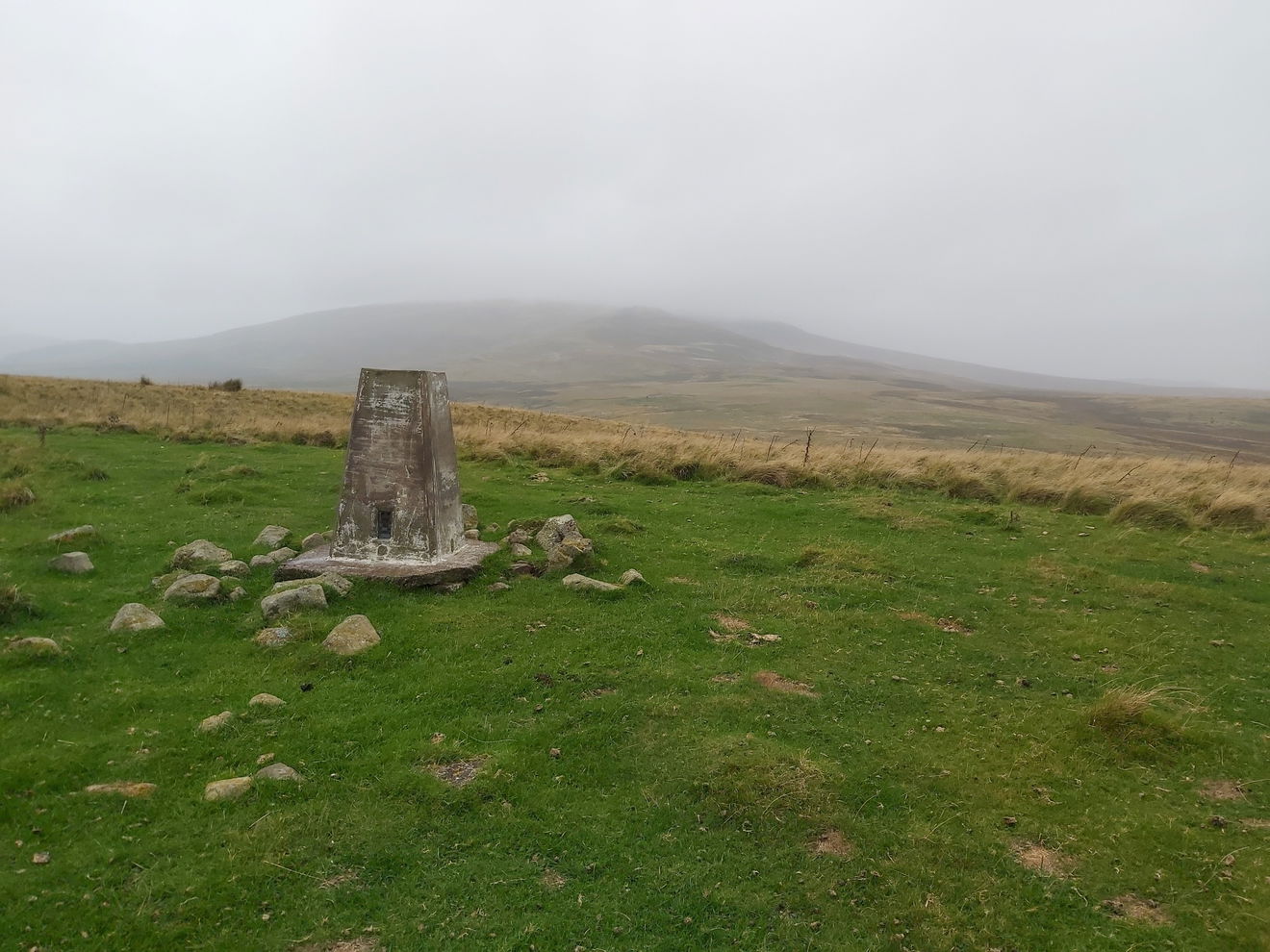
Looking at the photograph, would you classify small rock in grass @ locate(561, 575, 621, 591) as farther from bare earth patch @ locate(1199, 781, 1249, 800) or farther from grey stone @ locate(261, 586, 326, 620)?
bare earth patch @ locate(1199, 781, 1249, 800)

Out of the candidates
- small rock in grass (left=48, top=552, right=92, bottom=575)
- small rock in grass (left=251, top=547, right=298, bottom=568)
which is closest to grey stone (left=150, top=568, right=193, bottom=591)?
small rock in grass (left=251, top=547, right=298, bottom=568)

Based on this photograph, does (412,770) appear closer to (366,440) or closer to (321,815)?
(321,815)

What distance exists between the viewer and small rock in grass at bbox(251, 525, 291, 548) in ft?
38.8

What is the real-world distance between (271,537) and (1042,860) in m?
11.6

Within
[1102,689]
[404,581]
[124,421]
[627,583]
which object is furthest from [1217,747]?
[124,421]

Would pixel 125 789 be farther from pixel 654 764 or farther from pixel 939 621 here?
pixel 939 621

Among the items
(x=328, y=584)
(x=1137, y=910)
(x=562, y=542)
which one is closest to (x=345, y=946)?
(x=1137, y=910)

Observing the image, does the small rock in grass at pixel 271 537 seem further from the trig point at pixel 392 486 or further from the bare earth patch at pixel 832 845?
the bare earth patch at pixel 832 845

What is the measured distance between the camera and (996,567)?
39.3 ft

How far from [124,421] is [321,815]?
25161 millimetres

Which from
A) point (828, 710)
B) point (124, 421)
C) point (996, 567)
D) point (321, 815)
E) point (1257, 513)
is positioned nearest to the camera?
point (321, 815)

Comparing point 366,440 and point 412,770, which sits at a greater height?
point 366,440

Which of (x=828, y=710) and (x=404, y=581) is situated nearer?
(x=828, y=710)

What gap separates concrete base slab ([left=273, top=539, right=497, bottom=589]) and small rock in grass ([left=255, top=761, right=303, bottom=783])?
428 cm
